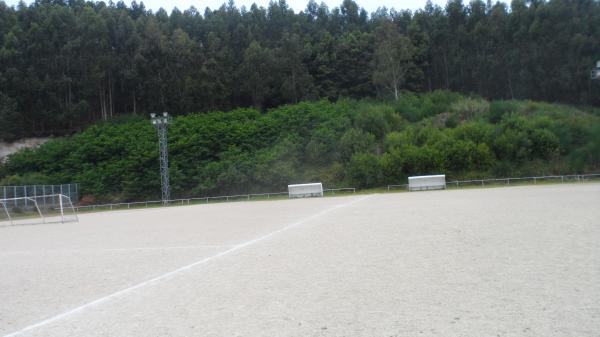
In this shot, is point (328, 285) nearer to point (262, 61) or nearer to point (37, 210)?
point (37, 210)

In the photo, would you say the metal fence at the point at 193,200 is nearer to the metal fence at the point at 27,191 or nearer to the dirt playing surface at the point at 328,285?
the metal fence at the point at 27,191

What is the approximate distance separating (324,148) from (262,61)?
94.1 feet

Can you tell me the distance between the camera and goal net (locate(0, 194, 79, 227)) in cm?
3200

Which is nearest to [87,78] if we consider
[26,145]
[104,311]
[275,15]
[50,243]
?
[26,145]

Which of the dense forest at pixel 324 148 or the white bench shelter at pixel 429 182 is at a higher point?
the dense forest at pixel 324 148

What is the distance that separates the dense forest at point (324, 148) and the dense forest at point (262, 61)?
7.89 m

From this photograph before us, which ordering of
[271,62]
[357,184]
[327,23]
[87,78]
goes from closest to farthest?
[357,184], [87,78], [271,62], [327,23]

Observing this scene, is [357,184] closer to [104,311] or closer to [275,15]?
[104,311]

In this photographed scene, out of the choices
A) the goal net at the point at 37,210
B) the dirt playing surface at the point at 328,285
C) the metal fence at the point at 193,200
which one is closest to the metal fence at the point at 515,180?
the metal fence at the point at 193,200

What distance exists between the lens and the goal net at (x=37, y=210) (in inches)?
1260

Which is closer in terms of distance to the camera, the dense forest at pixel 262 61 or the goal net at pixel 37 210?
the goal net at pixel 37 210

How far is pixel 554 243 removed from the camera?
10.5 m

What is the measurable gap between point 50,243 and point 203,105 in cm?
6030

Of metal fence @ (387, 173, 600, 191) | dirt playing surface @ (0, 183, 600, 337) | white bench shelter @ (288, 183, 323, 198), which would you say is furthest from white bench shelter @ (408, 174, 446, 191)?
dirt playing surface @ (0, 183, 600, 337)
